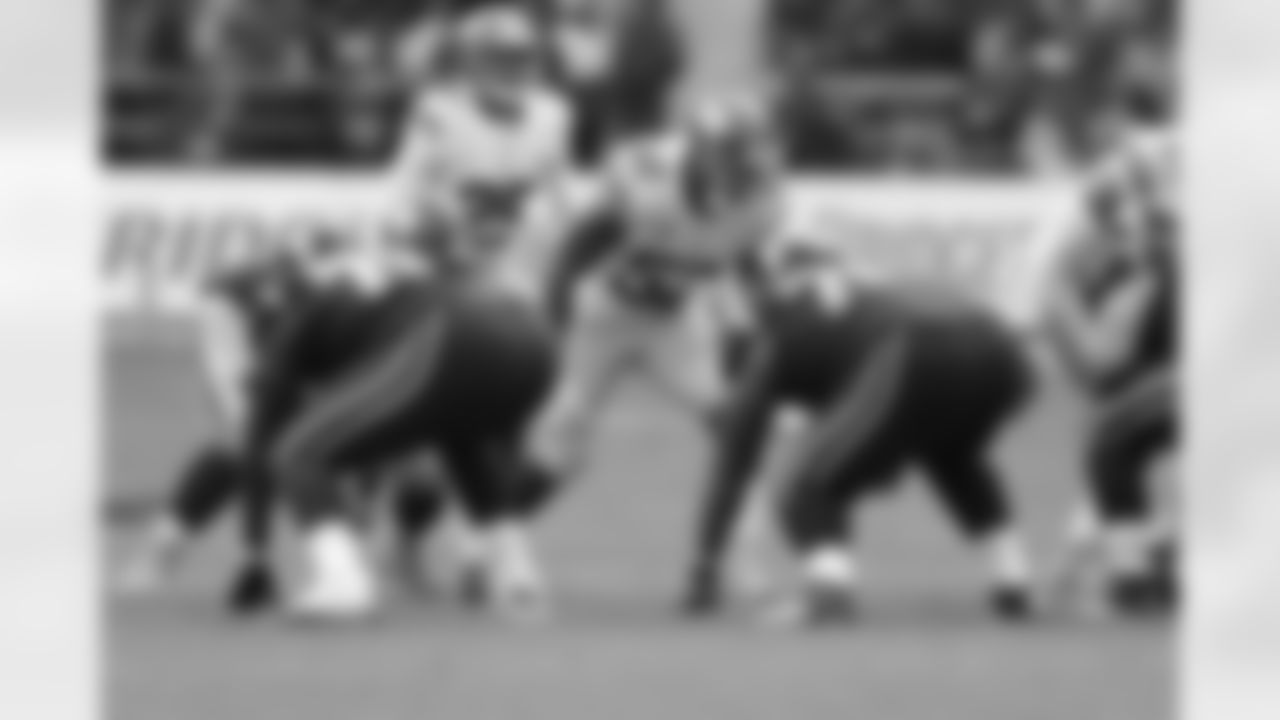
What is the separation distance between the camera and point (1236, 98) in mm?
1107

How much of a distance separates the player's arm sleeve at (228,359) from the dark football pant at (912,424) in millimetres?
1695

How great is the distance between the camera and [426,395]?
9.12 meters

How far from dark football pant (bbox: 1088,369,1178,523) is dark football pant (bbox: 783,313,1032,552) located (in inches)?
11.9

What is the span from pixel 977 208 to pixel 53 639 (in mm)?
18159

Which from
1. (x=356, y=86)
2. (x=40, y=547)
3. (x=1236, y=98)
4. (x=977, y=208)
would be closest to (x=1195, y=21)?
(x=1236, y=98)

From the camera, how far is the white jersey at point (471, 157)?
945cm

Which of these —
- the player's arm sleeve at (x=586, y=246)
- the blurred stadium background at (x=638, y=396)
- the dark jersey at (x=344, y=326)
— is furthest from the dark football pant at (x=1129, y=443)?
the dark jersey at (x=344, y=326)

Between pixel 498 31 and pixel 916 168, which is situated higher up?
pixel 916 168

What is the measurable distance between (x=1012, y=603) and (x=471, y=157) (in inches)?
79.0

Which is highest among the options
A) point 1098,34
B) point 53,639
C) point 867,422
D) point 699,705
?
point 1098,34

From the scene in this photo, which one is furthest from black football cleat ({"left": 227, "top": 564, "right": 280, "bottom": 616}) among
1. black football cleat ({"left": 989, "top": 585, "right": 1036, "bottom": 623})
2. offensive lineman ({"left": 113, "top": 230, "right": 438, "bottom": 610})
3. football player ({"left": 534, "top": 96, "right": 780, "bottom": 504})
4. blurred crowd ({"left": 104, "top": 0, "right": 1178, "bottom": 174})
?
blurred crowd ({"left": 104, "top": 0, "right": 1178, "bottom": 174})

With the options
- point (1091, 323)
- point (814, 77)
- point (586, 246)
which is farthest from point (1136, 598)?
point (814, 77)

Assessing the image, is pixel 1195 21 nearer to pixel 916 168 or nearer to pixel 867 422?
pixel 867 422

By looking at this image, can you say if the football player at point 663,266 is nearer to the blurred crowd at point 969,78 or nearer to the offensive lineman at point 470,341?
the offensive lineman at point 470,341
